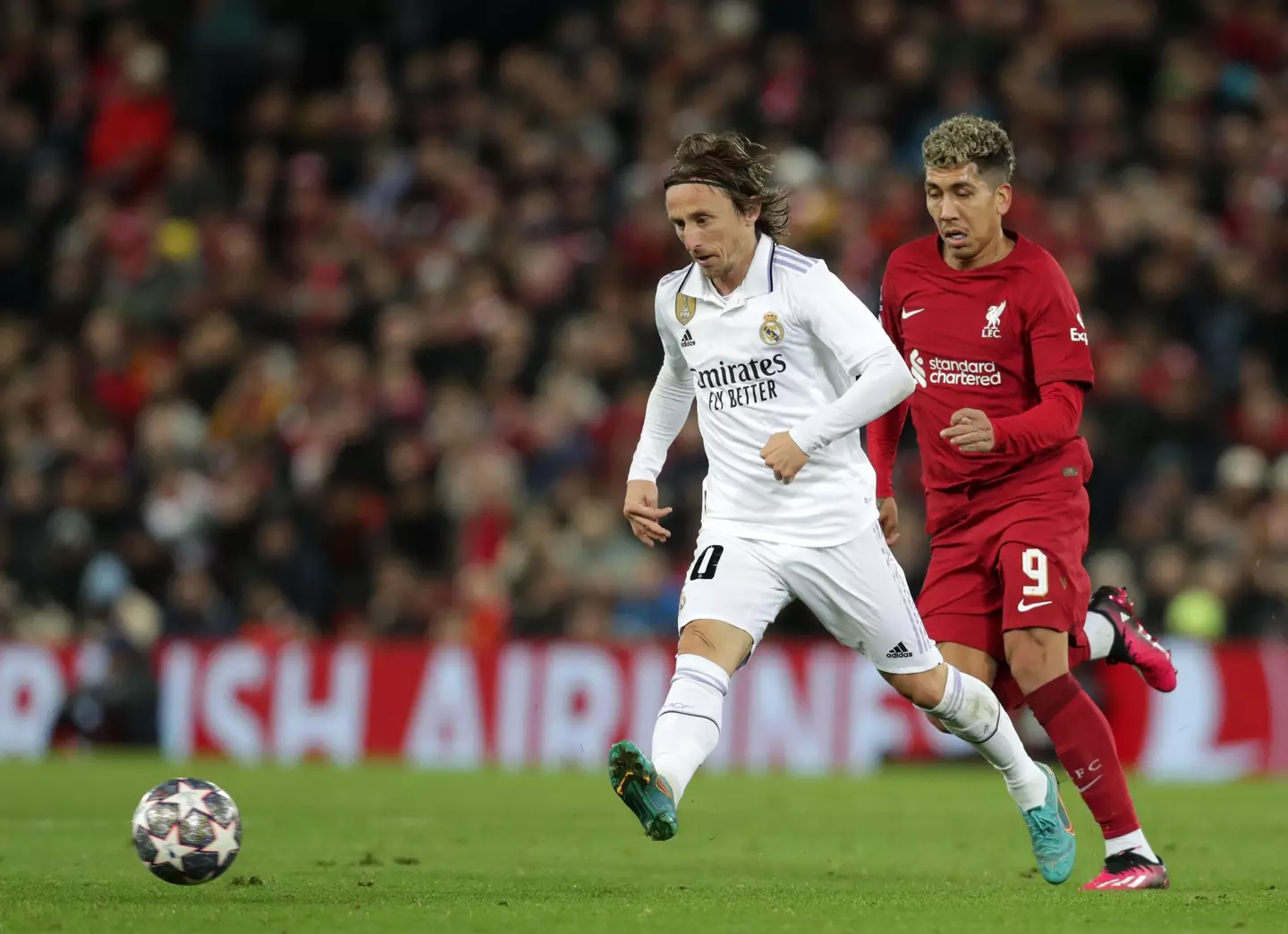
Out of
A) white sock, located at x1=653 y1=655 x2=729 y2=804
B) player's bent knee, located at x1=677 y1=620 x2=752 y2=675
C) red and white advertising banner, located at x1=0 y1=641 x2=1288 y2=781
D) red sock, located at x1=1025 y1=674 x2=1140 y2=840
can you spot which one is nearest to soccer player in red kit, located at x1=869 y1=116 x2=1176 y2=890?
red sock, located at x1=1025 y1=674 x2=1140 y2=840

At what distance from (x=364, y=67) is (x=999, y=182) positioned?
1307 centimetres

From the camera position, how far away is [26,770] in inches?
540

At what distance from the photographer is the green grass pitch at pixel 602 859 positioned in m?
6.23

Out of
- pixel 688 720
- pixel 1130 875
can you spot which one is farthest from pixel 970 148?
pixel 1130 875

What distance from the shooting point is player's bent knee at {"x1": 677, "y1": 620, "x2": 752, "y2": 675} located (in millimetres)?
6746

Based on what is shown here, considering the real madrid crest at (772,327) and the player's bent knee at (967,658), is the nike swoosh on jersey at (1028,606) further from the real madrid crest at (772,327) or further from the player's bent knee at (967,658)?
the real madrid crest at (772,327)

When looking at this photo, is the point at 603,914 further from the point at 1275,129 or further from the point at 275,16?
the point at 275,16

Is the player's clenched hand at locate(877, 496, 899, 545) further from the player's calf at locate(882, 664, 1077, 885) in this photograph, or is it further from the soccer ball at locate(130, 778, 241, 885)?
the soccer ball at locate(130, 778, 241, 885)

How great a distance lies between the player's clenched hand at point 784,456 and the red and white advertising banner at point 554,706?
27.8 feet

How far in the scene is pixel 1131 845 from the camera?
733 cm

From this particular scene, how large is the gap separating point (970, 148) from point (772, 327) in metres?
1.07

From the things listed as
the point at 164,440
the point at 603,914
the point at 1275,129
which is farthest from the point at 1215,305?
the point at 603,914

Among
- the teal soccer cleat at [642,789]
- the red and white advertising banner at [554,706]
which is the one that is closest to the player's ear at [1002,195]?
the teal soccer cleat at [642,789]

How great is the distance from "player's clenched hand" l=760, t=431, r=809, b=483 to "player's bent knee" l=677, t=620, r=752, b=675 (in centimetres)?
53
